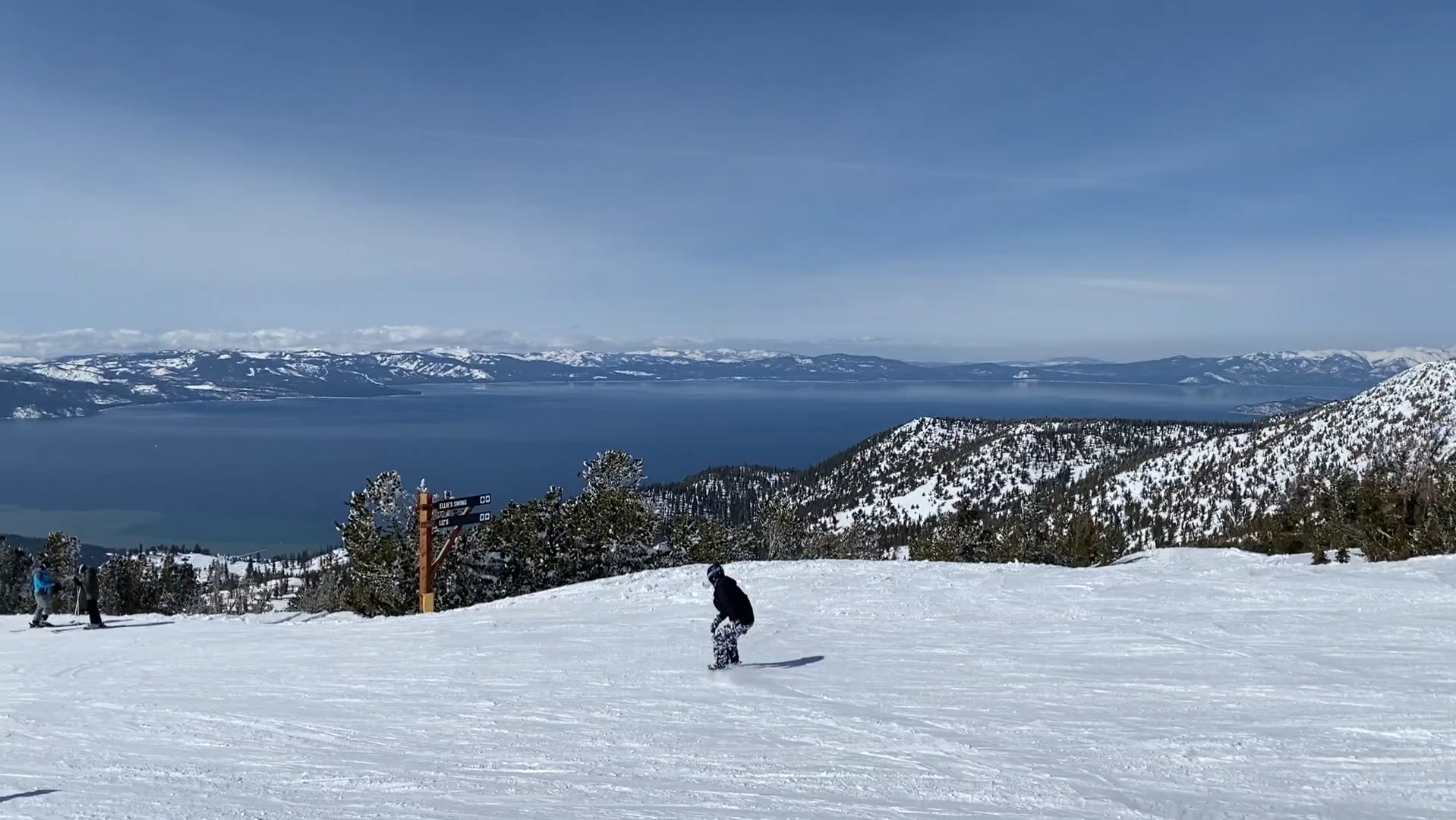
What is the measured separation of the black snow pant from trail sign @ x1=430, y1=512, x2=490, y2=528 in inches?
403

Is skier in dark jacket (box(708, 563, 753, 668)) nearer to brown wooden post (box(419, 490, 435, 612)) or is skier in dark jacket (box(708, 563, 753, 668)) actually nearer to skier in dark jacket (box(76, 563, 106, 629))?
brown wooden post (box(419, 490, 435, 612))

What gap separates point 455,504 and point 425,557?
141cm

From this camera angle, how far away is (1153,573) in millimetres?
19359

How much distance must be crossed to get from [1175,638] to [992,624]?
9.06ft

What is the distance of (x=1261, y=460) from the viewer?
163000 mm

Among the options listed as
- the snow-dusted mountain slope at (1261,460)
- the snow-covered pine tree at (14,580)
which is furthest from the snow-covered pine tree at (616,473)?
the snow-dusted mountain slope at (1261,460)

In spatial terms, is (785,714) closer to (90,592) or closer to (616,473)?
(90,592)

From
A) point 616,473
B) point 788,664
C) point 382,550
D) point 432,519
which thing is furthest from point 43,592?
point 616,473

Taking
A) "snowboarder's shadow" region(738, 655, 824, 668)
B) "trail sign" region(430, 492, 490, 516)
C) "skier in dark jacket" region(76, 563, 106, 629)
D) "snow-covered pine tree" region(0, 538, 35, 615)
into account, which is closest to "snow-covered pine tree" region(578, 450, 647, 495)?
"trail sign" region(430, 492, 490, 516)

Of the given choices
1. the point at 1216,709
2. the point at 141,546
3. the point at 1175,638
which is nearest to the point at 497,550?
the point at 1175,638

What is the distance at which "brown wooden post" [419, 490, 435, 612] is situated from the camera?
63.9 feet

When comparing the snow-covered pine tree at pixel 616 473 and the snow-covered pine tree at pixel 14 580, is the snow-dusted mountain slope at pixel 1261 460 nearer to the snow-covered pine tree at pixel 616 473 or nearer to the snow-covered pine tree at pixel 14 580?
the snow-covered pine tree at pixel 616 473

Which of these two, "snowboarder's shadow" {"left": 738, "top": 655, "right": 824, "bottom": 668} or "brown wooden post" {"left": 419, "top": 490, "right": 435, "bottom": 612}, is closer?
"snowboarder's shadow" {"left": 738, "top": 655, "right": 824, "bottom": 668}

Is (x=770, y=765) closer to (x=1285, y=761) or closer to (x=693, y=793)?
(x=693, y=793)
